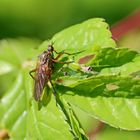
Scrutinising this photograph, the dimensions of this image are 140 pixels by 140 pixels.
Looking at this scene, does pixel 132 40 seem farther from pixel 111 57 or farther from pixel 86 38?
pixel 111 57

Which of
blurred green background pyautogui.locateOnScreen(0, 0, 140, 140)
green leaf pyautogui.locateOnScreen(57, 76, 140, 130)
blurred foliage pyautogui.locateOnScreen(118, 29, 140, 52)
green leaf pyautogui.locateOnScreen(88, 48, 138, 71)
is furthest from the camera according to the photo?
blurred green background pyautogui.locateOnScreen(0, 0, 140, 140)

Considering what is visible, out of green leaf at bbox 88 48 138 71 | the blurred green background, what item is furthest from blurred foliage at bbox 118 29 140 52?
green leaf at bbox 88 48 138 71

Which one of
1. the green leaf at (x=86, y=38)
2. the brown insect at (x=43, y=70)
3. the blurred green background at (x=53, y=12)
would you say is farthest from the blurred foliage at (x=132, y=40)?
the brown insect at (x=43, y=70)

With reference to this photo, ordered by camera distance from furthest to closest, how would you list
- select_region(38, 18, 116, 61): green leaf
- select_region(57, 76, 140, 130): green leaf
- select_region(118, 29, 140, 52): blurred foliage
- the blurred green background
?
the blurred green background < select_region(118, 29, 140, 52): blurred foliage < select_region(38, 18, 116, 61): green leaf < select_region(57, 76, 140, 130): green leaf

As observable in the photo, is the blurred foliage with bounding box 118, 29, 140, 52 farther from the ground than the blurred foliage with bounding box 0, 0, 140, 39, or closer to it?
closer to it

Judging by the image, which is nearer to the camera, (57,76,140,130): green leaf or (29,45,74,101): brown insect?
(57,76,140,130): green leaf

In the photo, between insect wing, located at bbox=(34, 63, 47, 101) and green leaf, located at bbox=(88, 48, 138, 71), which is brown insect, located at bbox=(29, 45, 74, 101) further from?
green leaf, located at bbox=(88, 48, 138, 71)

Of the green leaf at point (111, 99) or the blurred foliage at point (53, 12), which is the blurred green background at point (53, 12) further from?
the green leaf at point (111, 99)

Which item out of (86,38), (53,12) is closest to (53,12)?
(53,12)
